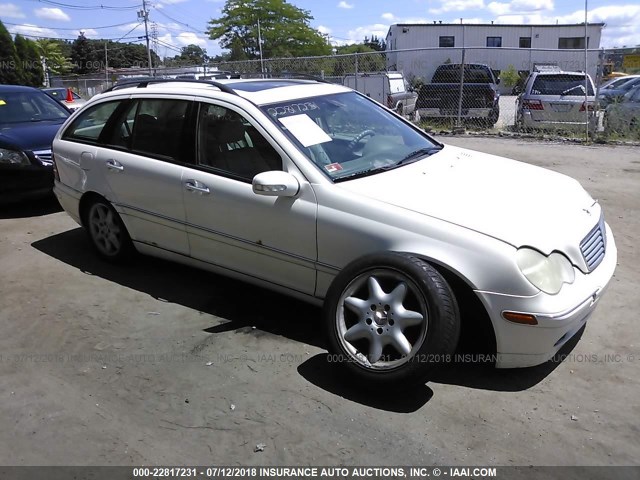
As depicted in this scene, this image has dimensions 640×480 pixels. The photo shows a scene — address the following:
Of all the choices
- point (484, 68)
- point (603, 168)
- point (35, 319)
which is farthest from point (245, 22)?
point (35, 319)

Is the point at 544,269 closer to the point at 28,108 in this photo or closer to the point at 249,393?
the point at 249,393

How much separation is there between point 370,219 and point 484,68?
1614 cm

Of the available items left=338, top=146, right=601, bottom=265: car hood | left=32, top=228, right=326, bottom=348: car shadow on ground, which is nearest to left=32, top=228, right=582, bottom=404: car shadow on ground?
left=32, top=228, right=326, bottom=348: car shadow on ground

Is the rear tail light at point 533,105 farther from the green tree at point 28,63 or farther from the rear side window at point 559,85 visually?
the green tree at point 28,63

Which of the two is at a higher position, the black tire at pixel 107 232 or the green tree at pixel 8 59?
the green tree at pixel 8 59

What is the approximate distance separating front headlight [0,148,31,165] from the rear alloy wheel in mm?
2376

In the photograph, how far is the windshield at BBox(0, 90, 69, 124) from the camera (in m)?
8.41

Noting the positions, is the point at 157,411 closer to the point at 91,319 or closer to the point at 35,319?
the point at 91,319

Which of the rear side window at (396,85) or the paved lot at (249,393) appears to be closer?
the paved lot at (249,393)

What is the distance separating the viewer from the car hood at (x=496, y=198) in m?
3.38

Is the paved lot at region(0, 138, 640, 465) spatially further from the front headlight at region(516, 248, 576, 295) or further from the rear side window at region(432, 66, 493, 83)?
the rear side window at region(432, 66, 493, 83)

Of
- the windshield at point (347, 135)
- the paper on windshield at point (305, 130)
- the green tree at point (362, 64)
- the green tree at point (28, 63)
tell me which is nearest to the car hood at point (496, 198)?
the windshield at point (347, 135)

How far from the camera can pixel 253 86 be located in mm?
4680

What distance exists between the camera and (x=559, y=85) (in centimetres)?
1312
